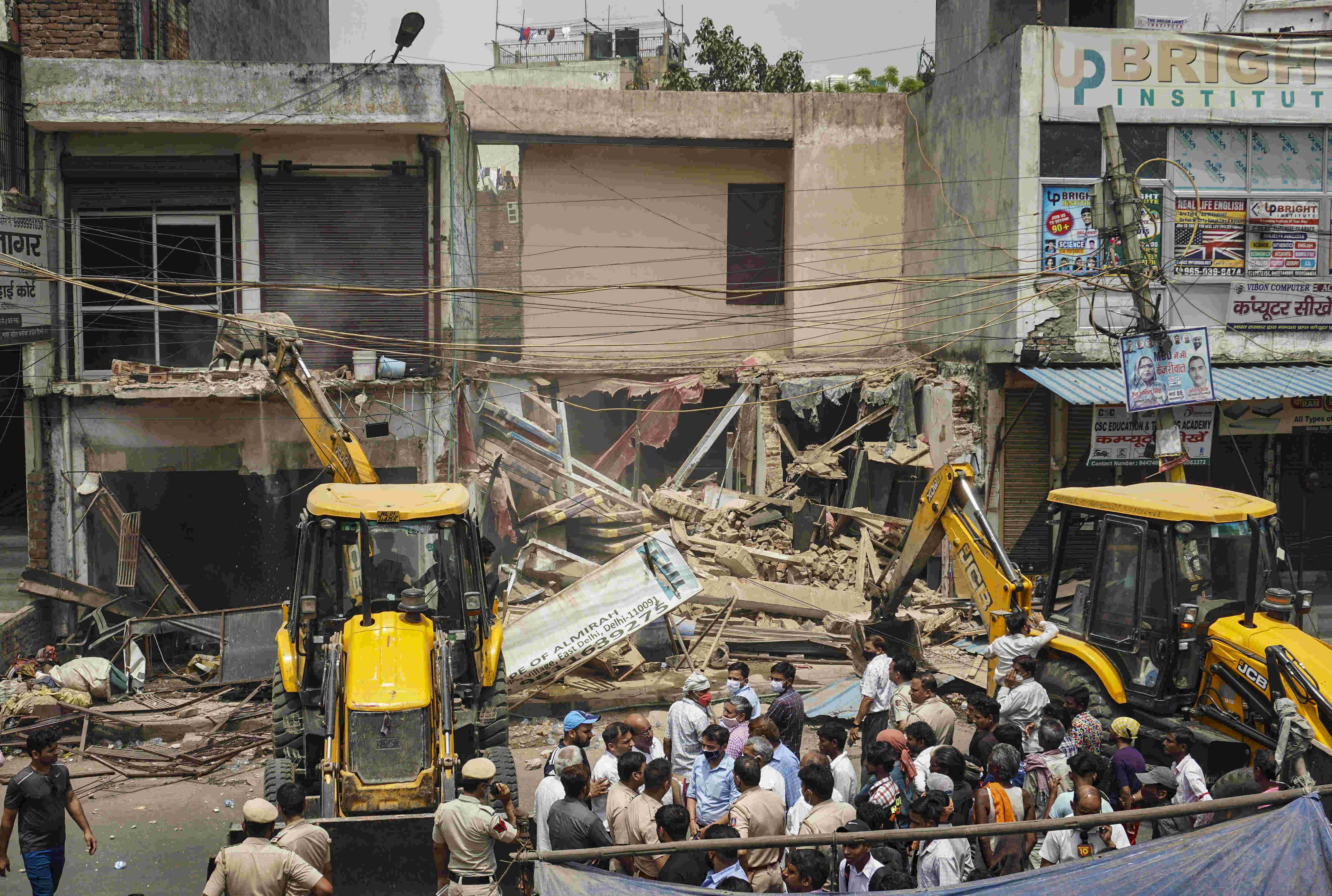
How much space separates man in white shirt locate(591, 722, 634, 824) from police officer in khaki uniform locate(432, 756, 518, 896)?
1.00 meters

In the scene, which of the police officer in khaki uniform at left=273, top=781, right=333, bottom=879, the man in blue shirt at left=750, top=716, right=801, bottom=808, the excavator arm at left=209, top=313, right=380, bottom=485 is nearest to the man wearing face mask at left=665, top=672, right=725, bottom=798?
the man in blue shirt at left=750, top=716, right=801, bottom=808

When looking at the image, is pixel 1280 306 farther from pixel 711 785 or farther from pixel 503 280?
pixel 711 785

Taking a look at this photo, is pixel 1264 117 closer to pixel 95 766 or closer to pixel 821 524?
pixel 821 524

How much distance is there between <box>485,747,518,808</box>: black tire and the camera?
29.8 feet

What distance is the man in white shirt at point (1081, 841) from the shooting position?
6.59 meters

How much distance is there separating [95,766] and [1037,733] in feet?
29.9

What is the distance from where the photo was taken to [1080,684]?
392 inches

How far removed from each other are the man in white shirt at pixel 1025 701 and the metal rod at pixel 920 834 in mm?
3802


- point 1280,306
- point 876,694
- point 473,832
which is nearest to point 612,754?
point 473,832

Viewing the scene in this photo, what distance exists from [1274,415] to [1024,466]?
3939mm

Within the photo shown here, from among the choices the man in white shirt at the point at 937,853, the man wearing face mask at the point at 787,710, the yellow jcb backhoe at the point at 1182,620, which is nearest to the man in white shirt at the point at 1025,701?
the yellow jcb backhoe at the point at 1182,620

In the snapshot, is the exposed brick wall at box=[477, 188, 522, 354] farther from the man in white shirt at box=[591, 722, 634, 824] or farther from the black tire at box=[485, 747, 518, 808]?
the man in white shirt at box=[591, 722, 634, 824]

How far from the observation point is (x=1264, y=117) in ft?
58.0

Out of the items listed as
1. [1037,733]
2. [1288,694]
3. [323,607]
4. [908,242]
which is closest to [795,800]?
[1037,733]
